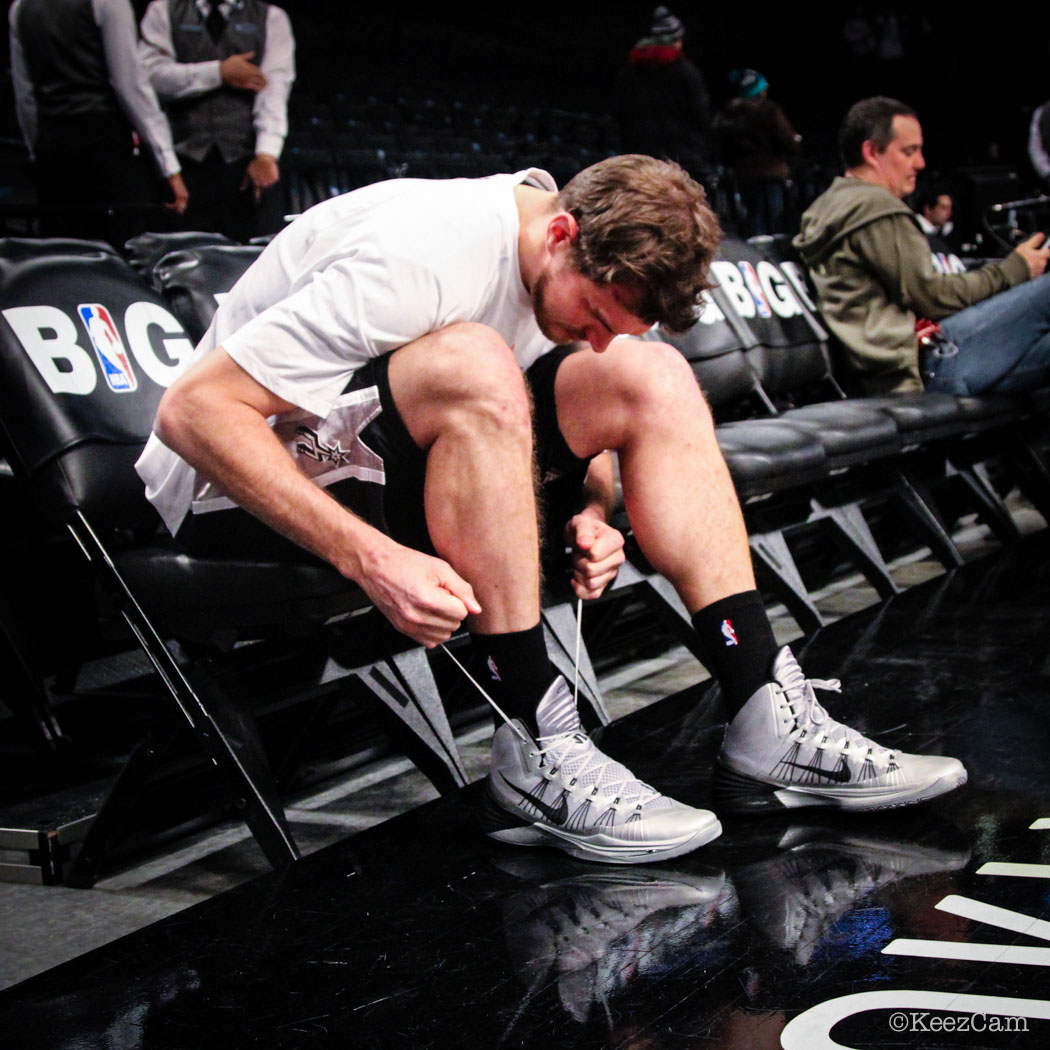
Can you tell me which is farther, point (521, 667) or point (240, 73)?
point (240, 73)

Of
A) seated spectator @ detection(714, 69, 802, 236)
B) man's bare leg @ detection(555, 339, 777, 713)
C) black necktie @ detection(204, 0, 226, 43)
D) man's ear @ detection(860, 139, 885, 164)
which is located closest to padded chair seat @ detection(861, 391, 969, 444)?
man's ear @ detection(860, 139, 885, 164)

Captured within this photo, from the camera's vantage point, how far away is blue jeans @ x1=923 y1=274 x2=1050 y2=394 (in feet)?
11.3

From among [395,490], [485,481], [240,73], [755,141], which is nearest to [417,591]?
[485,481]

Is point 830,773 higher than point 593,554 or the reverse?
the reverse

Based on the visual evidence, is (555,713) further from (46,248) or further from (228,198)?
(228,198)

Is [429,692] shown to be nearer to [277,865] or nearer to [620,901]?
[277,865]

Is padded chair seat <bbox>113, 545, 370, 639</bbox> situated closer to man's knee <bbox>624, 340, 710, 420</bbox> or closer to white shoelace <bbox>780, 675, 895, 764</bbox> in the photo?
man's knee <bbox>624, 340, 710, 420</bbox>

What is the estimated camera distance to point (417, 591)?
1.36 metres

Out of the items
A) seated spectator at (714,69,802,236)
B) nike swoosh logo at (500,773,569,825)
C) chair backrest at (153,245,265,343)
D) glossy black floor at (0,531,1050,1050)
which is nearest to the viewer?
glossy black floor at (0,531,1050,1050)

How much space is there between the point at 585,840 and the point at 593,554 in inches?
14.8

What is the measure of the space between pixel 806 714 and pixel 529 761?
34 cm

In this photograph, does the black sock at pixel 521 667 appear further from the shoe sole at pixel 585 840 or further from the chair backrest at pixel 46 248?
the chair backrest at pixel 46 248

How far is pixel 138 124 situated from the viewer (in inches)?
130

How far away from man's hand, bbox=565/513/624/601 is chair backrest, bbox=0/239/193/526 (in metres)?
0.65
